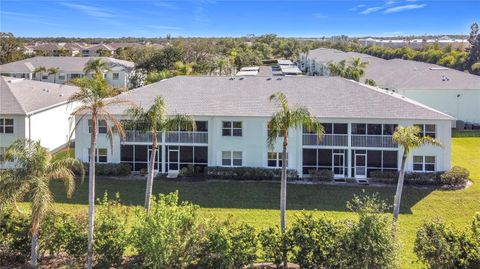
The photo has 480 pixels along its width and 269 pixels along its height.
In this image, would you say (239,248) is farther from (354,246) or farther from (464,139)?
(464,139)

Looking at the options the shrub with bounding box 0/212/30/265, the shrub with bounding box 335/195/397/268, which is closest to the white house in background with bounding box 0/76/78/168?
the shrub with bounding box 0/212/30/265

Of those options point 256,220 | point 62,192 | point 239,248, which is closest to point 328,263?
point 239,248

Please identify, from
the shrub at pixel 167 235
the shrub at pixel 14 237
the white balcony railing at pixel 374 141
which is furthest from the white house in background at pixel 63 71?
the shrub at pixel 167 235

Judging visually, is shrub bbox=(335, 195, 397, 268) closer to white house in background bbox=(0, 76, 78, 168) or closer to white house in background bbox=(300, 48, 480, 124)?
white house in background bbox=(0, 76, 78, 168)

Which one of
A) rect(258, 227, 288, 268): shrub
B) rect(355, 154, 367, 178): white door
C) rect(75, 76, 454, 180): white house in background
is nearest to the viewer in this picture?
rect(258, 227, 288, 268): shrub

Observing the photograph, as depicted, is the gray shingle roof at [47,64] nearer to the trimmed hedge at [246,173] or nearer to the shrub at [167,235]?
the trimmed hedge at [246,173]
